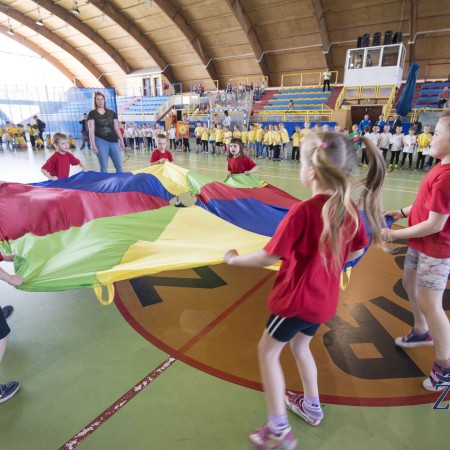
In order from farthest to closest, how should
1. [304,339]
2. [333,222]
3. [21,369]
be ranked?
[21,369] < [304,339] < [333,222]

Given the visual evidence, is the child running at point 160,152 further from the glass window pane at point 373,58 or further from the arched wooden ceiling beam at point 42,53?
the arched wooden ceiling beam at point 42,53

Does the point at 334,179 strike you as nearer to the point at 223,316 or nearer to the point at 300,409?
the point at 300,409

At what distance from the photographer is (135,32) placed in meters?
20.0

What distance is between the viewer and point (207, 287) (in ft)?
8.40

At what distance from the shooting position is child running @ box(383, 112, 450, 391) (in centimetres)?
139

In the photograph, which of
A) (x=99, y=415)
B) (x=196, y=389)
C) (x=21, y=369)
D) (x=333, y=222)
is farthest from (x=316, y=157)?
(x=21, y=369)

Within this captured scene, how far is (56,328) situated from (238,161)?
111 inches

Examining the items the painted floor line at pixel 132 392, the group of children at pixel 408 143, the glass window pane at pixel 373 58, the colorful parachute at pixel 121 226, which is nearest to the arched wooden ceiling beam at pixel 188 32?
the glass window pane at pixel 373 58

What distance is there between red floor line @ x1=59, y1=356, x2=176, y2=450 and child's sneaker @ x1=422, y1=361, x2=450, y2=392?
130 cm

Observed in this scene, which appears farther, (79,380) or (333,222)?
(79,380)

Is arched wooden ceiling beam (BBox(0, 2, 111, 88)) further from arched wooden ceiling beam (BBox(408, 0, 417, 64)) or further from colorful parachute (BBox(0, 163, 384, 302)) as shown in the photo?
colorful parachute (BBox(0, 163, 384, 302))

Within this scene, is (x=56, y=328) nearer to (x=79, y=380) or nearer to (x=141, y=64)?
(x=79, y=380)

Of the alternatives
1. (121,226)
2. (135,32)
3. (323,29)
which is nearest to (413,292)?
(121,226)

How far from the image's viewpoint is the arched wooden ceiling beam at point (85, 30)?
747 inches
